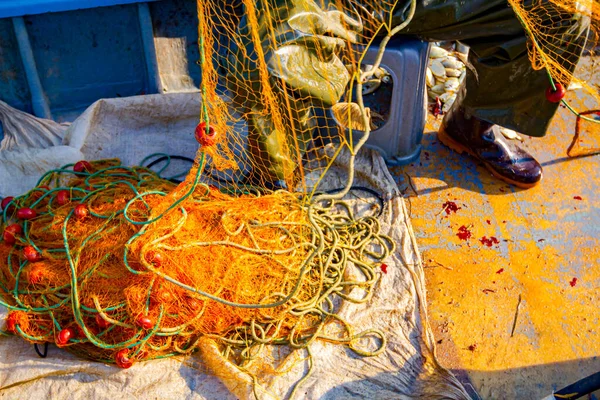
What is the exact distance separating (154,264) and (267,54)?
3.93 ft

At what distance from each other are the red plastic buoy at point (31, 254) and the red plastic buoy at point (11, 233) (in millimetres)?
151

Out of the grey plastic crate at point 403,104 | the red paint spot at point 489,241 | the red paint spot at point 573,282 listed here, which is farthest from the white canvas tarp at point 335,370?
the red paint spot at point 573,282

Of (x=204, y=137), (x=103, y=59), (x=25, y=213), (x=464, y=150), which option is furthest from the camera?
(x=103, y=59)

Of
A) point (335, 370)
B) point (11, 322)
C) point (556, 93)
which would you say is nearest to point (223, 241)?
point (335, 370)

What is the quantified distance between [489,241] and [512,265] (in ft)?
0.66

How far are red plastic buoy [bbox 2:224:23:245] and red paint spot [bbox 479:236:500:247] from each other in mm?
2560

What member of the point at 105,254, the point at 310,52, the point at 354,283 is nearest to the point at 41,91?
the point at 105,254

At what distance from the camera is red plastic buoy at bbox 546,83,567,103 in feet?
11.2

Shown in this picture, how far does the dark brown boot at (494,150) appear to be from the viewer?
12.7ft

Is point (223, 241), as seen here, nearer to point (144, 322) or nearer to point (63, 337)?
point (144, 322)

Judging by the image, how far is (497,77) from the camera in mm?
3619

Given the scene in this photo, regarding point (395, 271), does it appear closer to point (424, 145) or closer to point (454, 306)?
point (454, 306)

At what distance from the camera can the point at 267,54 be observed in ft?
10.3

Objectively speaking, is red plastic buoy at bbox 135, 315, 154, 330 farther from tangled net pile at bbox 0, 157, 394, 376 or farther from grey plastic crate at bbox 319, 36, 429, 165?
grey plastic crate at bbox 319, 36, 429, 165
